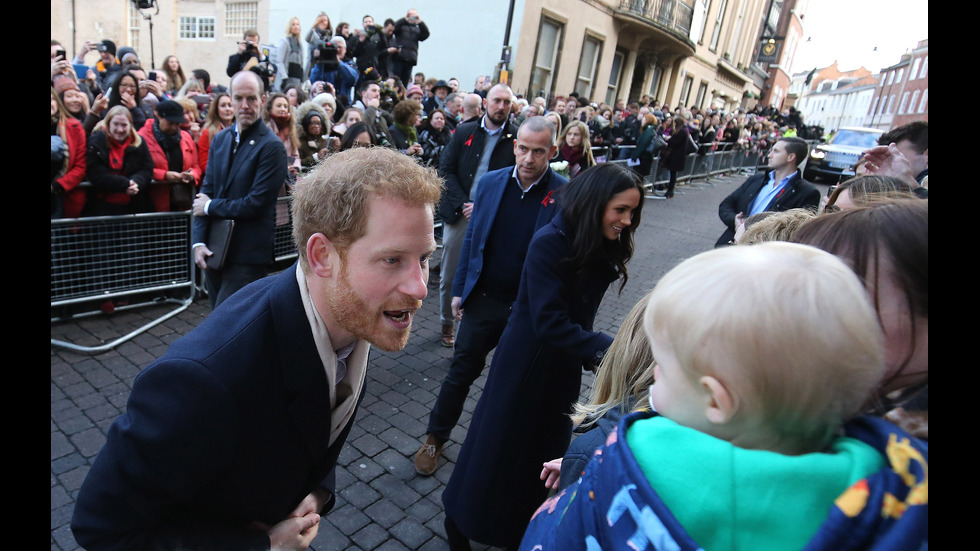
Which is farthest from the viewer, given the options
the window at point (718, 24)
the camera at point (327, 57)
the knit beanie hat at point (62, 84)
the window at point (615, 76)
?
the window at point (718, 24)

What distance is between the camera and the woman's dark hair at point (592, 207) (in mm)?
2523

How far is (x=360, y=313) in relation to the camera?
1.48 meters

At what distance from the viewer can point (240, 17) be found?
19891 millimetres

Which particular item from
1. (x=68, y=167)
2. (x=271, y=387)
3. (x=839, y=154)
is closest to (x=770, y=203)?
(x=271, y=387)

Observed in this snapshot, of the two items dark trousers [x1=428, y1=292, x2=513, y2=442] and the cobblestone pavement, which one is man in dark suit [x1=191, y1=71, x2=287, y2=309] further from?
dark trousers [x1=428, y1=292, x2=513, y2=442]

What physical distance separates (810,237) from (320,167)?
4.25 feet

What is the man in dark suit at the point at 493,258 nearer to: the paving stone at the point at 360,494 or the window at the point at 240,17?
the paving stone at the point at 360,494

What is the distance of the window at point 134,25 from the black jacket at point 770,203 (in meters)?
24.5

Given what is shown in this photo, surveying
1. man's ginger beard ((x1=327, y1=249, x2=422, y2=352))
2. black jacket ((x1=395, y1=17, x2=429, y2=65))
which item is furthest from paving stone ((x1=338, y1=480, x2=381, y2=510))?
black jacket ((x1=395, y1=17, x2=429, y2=65))

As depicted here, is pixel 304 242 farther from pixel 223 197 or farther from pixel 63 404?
pixel 63 404

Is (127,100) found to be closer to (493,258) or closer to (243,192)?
(243,192)

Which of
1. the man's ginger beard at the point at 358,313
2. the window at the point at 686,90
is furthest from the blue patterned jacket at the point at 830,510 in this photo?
the window at the point at 686,90
